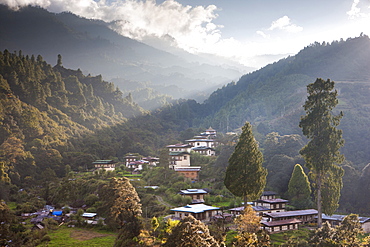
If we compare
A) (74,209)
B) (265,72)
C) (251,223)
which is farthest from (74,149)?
(265,72)

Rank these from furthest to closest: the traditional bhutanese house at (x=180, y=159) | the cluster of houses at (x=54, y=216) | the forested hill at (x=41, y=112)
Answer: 1. the forested hill at (x=41, y=112)
2. the traditional bhutanese house at (x=180, y=159)
3. the cluster of houses at (x=54, y=216)

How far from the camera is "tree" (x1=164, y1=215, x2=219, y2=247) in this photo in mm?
13680

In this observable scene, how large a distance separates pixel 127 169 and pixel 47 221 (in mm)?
24957

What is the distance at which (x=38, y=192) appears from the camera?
48.3 meters

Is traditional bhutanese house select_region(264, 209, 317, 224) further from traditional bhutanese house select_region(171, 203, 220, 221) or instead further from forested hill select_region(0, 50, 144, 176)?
forested hill select_region(0, 50, 144, 176)

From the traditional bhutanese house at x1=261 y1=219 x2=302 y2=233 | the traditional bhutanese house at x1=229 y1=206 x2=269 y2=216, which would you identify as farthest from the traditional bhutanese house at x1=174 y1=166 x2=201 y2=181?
the traditional bhutanese house at x1=261 y1=219 x2=302 y2=233

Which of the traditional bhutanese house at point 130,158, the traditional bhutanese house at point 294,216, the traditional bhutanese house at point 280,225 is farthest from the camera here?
the traditional bhutanese house at point 130,158

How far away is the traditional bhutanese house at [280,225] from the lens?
29341 mm

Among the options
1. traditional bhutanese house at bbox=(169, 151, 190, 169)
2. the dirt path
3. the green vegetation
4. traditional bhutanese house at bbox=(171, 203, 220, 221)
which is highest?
traditional bhutanese house at bbox=(169, 151, 190, 169)

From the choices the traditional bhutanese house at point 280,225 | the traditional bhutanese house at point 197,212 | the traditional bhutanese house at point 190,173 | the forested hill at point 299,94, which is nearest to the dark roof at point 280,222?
the traditional bhutanese house at point 280,225

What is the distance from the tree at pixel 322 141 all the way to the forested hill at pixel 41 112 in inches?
1831

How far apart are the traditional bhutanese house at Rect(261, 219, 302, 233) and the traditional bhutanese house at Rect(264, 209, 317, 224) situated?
2.60ft

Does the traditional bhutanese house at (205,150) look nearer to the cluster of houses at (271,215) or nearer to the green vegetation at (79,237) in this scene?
the cluster of houses at (271,215)

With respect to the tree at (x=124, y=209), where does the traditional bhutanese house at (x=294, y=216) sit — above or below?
below
